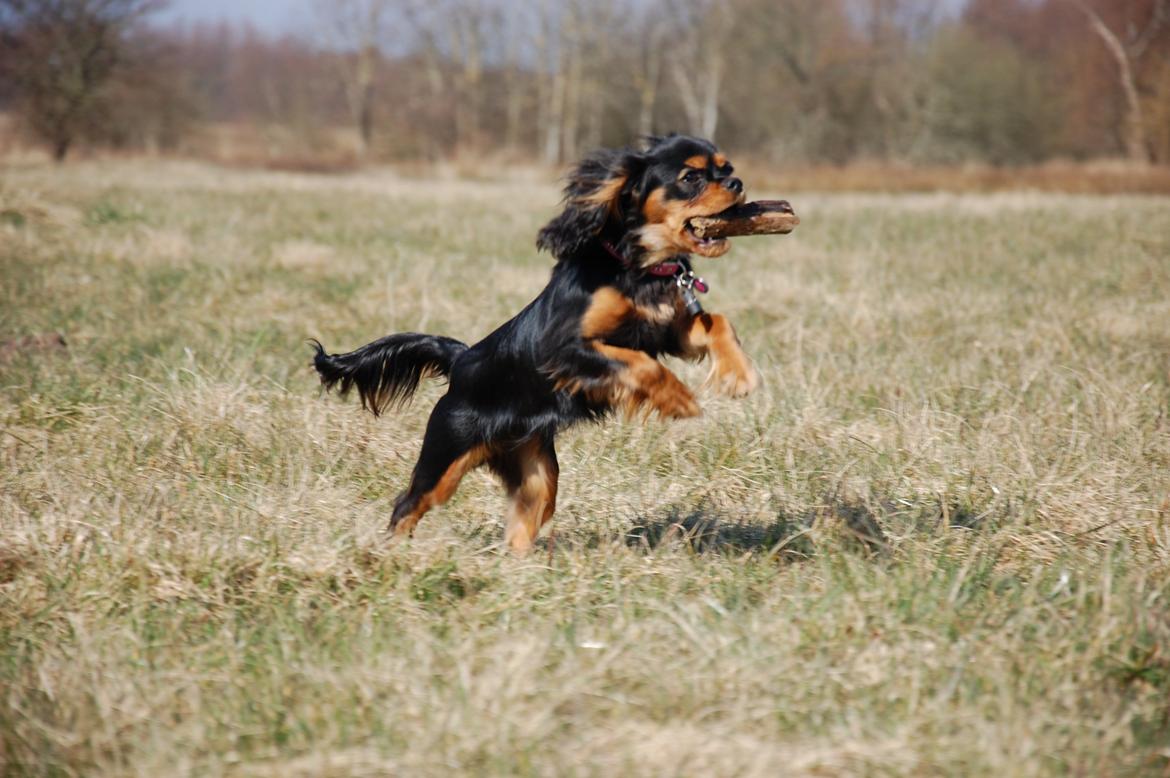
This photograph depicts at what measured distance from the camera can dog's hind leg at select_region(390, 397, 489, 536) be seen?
3562 millimetres

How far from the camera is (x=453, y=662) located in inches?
107

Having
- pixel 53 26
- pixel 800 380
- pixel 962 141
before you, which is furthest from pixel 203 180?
pixel 962 141

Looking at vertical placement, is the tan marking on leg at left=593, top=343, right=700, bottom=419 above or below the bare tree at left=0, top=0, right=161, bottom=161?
below

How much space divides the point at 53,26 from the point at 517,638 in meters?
29.4

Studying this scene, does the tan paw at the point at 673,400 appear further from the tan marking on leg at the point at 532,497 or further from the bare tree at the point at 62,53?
the bare tree at the point at 62,53

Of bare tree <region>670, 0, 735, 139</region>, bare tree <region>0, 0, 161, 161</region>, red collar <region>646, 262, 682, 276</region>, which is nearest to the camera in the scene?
red collar <region>646, 262, 682, 276</region>

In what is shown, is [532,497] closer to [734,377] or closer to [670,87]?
[734,377]

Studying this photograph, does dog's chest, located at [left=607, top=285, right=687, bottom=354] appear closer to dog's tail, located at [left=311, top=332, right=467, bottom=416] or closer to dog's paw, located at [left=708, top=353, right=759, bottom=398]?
dog's paw, located at [left=708, top=353, right=759, bottom=398]

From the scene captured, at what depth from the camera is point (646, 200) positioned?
3.59 meters

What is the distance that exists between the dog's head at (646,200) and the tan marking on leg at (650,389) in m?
0.38

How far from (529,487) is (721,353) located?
2.63 ft

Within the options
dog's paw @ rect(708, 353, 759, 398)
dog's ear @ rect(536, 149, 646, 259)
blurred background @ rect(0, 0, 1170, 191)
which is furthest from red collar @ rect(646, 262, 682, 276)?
blurred background @ rect(0, 0, 1170, 191)

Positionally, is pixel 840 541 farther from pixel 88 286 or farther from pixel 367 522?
pixel 88 286

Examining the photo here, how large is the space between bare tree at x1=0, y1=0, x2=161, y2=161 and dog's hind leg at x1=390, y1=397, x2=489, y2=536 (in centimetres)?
2793
